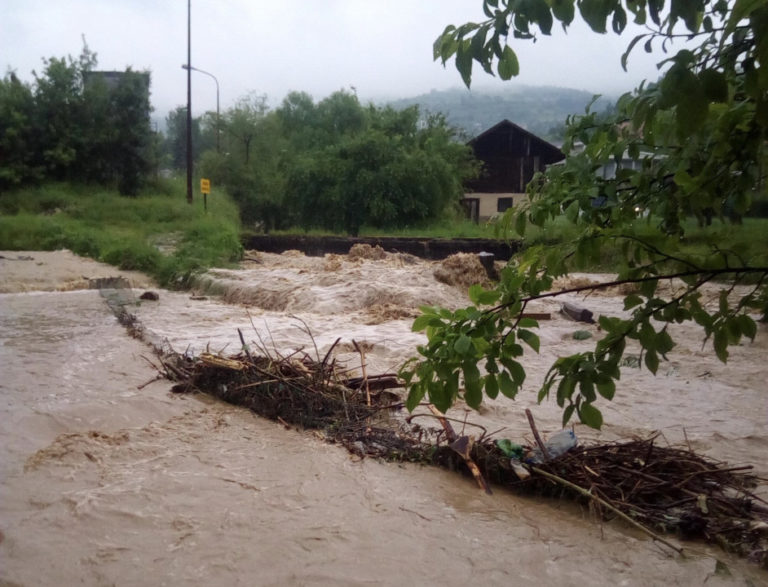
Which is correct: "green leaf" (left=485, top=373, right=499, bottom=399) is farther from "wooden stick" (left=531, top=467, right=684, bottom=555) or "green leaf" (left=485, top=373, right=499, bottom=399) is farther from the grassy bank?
the grassy bank

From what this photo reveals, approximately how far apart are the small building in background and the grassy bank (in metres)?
8.08

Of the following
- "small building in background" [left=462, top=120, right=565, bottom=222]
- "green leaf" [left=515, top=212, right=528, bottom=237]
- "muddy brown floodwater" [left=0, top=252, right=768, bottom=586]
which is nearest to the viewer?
→ "green leaf" [left=515, top=212, right=528, bottom=237]

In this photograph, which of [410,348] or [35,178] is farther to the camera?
[35,178]

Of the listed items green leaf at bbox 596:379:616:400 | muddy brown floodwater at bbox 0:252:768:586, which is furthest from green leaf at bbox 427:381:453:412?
Answer: muddy brown floodwater at bbox 0:252:768:586

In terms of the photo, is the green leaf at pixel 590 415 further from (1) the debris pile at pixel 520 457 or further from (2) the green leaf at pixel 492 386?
(1) the debris pile at pixel 520 457

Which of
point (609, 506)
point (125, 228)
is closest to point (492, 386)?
point (609, 506)

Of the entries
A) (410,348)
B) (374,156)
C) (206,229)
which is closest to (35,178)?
(206,229)

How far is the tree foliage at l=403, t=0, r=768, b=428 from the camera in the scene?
5.86ft

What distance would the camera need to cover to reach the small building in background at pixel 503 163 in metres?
20.3

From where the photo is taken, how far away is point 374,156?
2795 cm

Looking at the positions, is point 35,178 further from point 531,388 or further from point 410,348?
point 531,388

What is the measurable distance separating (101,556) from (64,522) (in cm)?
49

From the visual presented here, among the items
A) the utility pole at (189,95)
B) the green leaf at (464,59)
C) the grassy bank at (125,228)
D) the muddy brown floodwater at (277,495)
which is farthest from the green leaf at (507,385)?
the utility pole at (189,95)

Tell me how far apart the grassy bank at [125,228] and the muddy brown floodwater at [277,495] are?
9258 millimetres
